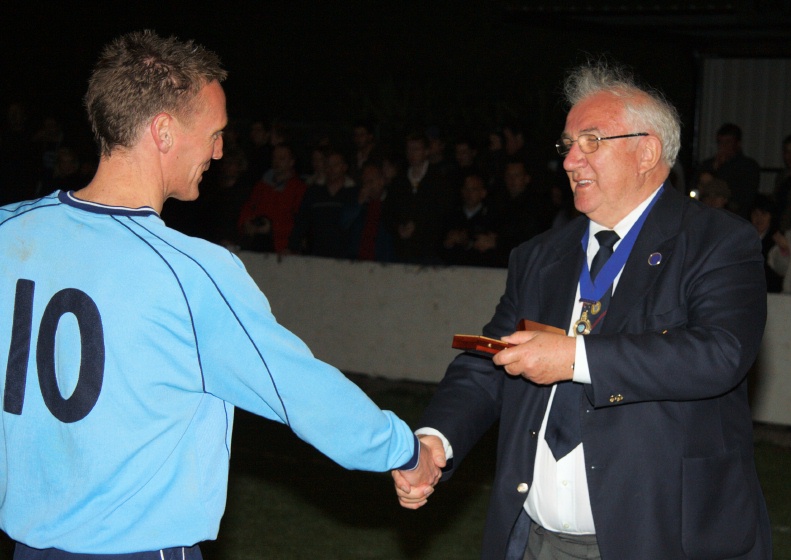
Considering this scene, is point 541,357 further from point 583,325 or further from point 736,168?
point 736,168

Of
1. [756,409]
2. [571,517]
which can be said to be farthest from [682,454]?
[756,409]

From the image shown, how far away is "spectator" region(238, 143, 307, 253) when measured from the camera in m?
10.9

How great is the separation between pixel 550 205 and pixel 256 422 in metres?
3.51

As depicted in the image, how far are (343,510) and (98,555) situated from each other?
427 cm

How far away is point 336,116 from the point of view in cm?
3092

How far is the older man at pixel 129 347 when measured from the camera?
7.99 feet

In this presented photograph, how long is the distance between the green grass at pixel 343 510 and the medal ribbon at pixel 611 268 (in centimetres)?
294

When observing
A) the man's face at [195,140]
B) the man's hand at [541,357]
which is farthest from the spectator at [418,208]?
the man's face at [195,140]

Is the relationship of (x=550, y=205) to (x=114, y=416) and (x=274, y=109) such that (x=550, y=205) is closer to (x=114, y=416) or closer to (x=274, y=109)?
(x=114, y=416)

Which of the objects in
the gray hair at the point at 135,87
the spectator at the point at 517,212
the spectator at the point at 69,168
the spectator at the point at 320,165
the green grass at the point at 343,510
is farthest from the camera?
the spectator at the point at 69,168

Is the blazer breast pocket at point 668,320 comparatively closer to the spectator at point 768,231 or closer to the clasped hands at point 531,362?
the clasped hands at point 531,362

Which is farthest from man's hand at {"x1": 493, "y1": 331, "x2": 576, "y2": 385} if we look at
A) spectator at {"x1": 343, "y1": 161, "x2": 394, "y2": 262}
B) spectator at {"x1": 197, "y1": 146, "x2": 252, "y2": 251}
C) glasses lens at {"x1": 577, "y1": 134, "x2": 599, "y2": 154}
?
spectator at {"x1": 197, "y1": 146, "x2": 252, "y2": 251}

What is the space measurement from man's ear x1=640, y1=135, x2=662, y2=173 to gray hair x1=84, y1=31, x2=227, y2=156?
156 centimetres

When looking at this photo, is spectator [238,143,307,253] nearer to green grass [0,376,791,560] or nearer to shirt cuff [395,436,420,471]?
green grass [0,376,791,560]
